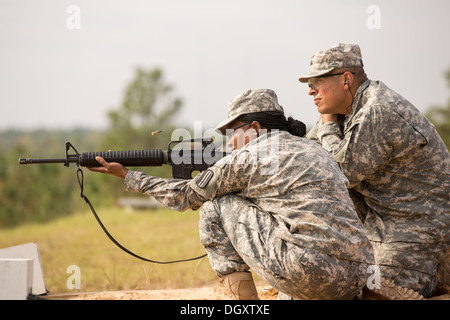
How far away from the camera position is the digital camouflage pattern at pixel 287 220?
12.3 ft

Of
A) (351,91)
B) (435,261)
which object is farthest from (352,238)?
(351,91)

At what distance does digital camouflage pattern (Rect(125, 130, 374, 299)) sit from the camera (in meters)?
3.76

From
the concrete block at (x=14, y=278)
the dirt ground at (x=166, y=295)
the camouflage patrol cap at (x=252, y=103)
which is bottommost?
the dirt ground at (x=166, y=295)

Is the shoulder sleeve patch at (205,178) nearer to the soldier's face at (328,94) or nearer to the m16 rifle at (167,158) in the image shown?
the m16 rifle at (167,158)

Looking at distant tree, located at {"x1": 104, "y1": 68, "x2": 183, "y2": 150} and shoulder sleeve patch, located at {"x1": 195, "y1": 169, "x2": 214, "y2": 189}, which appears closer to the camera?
shoulder sleeve patch, located at {"x1": 195, "y1": 169, "x2": 214, "y2": 189}

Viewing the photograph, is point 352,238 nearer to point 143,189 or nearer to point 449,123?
point 143,189

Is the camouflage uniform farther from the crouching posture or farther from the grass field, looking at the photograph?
the grass field

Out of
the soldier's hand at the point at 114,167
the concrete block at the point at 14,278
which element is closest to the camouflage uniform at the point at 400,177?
the soldier's hand at the point at 114,167

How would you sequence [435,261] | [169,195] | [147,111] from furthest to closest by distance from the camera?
[147,111] < [435,261] < [169,195]

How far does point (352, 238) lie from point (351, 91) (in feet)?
5.50

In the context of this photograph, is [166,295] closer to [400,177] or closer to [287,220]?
[287,220]

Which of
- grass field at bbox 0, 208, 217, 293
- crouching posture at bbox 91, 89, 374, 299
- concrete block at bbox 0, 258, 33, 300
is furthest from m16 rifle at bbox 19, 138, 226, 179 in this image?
grass field at bbox 0, 208, 217, 293

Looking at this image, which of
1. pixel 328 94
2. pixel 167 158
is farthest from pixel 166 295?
pixel 328 94

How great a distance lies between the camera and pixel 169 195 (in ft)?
14.3
